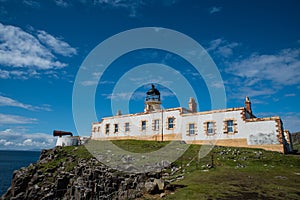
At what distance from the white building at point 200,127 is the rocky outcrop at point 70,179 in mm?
11008

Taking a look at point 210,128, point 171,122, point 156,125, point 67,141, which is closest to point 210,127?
point 210,128

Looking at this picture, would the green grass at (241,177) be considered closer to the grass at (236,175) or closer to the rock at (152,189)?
the grass at (236,175)

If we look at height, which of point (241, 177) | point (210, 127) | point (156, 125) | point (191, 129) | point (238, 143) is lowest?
point (241, 177)

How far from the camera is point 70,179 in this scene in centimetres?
2195

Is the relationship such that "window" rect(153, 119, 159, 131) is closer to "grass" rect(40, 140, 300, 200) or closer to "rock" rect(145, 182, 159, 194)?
"grass" rect(40, 140, 300, 200)

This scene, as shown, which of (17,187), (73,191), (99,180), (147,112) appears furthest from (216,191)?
(147,112)

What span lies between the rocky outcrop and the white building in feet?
36.1

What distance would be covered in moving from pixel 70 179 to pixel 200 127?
17638 mm

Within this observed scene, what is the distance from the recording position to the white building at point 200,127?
25.5 m

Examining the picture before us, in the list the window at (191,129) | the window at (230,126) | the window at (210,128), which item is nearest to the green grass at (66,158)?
the window at (191,129)

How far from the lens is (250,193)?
34.7 feet

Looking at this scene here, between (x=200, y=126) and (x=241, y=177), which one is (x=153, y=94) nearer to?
(x=200, y=126)

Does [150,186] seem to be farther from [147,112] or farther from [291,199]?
[147,112]

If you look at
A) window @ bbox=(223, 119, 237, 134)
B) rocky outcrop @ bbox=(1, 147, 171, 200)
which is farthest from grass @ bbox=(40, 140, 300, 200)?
window @ bbox=(223, 119, 237, 134)
